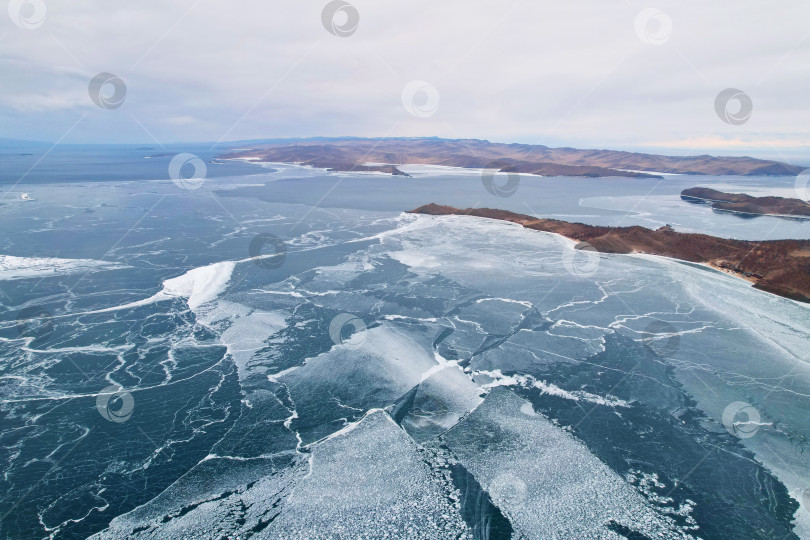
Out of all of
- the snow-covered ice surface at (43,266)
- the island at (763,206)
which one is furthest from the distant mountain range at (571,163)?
the snow-covered ice surface at (43,266)

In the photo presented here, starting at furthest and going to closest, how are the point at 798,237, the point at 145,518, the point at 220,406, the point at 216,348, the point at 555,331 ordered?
the point at 798,237 < the point at 555,331 < the point at 216,348 < the point at 220,406 < the point at 145,518

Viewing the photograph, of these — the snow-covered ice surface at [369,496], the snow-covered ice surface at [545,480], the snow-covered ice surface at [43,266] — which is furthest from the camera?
the snow-covered ice surface at [43,266]

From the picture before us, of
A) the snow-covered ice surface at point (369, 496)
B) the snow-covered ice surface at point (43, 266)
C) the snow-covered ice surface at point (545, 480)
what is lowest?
the snow-covered ice surface at point (545, 480)

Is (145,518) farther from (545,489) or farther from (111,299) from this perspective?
(111,299)

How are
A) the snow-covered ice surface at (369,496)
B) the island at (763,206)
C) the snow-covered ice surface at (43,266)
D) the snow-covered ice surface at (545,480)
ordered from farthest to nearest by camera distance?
the island at (763,206) < the snow-covered ice surface at (43,266) < the snow-covered ice surface at (545,480) < the snow-covered ice surface at (369,496)

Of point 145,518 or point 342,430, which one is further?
point 342,430

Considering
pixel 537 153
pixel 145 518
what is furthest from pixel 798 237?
pixel 537 153

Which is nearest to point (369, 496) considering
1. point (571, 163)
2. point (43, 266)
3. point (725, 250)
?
point (43, 266)

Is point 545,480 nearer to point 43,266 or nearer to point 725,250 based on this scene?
point 725,250

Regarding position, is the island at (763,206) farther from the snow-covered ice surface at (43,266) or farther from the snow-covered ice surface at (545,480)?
the snow-covered ice surface at (43,266)
